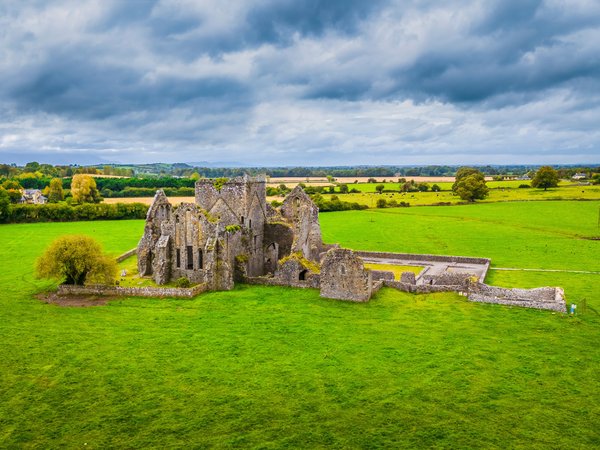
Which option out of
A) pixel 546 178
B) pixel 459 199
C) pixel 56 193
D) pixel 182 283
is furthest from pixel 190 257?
pixel 546 178

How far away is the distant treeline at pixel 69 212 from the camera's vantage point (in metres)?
74.4

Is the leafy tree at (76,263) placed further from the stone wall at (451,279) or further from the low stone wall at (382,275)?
the stone wall at (451,279)

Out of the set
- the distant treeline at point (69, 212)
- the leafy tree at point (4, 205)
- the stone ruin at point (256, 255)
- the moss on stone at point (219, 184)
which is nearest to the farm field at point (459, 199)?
the distant treeline at point (69, 212)

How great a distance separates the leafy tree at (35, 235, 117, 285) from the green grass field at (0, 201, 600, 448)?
2.26 metres

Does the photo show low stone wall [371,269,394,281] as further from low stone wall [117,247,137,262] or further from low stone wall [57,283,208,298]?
low stone wall [117,247,137,262]

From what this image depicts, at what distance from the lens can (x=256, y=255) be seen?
37438mm

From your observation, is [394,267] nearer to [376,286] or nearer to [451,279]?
[451,279]

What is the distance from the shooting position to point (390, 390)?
18266 millimetres

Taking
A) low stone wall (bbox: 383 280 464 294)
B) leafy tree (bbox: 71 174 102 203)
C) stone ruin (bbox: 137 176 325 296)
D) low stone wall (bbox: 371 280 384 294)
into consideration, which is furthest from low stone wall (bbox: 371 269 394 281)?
leafy tree (bbox: 71 174 102 203)

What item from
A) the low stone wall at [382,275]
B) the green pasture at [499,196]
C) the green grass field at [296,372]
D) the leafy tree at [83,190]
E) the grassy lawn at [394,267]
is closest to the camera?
the green grass field at [296,372]

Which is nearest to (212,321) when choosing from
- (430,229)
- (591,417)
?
(591,417)

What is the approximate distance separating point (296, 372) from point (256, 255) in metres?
18.3

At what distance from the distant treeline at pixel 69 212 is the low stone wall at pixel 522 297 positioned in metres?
64.6

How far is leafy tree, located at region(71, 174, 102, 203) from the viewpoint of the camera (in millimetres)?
89250
